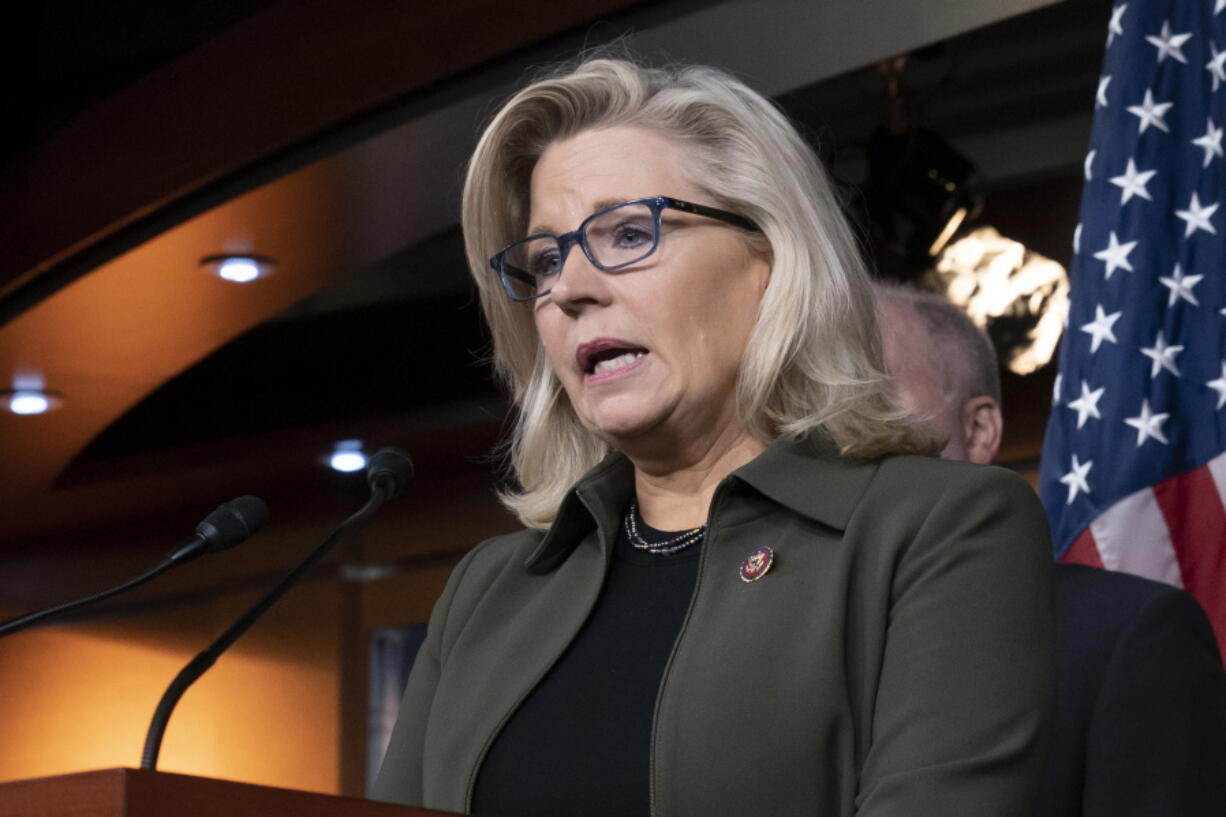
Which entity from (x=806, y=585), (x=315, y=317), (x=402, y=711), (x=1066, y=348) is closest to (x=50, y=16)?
(x=315, y=317)

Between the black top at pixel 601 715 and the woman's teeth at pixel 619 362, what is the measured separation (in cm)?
18

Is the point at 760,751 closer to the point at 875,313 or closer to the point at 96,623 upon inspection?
the point at 875,313

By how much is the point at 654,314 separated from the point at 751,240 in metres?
0.15

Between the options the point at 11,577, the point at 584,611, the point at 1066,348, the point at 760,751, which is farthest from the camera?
the point at 11,577

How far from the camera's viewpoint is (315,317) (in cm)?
717

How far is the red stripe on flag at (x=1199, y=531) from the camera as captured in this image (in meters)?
2.51

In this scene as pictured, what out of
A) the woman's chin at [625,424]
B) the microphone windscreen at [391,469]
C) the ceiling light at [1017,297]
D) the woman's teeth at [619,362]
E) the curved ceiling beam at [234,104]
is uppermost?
the curved ceiling beam at [234,104]

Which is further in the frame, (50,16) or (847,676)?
(50,16)

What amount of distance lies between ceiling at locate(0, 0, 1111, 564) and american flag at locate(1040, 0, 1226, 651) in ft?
1.63

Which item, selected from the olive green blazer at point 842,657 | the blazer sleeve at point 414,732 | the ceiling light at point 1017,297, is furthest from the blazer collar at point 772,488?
the ceiling light at point 1017,297

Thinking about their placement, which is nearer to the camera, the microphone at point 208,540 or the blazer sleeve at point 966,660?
the blazer sleeve at point 966,660

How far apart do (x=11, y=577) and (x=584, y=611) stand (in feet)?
22.4

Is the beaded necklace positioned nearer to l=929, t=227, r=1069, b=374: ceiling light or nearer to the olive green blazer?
the olive green blazer

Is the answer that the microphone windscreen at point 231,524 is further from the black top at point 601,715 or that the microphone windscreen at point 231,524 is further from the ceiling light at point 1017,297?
the ceiling light at point 1017,297
